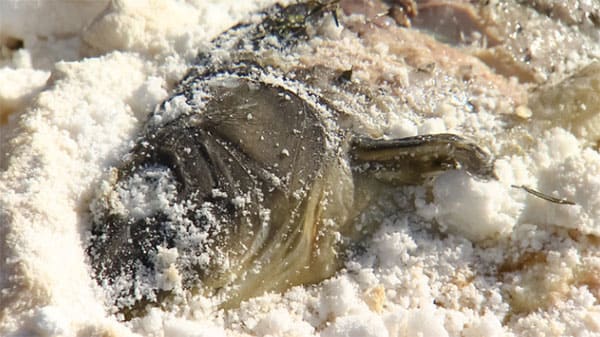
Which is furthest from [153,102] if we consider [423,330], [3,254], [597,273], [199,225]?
[597,273]

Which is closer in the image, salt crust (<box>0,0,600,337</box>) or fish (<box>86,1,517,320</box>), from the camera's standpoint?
→ salt crust (<box>0,0,600,337</box>)

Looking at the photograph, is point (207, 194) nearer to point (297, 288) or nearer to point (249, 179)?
point (249, 179)

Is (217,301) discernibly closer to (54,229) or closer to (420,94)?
(54,229)

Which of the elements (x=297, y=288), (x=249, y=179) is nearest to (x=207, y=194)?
(x=249, y=179)

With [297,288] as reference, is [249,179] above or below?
above

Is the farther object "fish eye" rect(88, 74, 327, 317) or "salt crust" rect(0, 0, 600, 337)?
"fish eye" rect(88, 74, 327, 317)

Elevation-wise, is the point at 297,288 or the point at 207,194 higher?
the point at 207,194

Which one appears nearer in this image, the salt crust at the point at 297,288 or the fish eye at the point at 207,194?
the salt crust at the point at 297,288

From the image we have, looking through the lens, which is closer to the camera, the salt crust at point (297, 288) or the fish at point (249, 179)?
the salt crust at point (297, 288)
